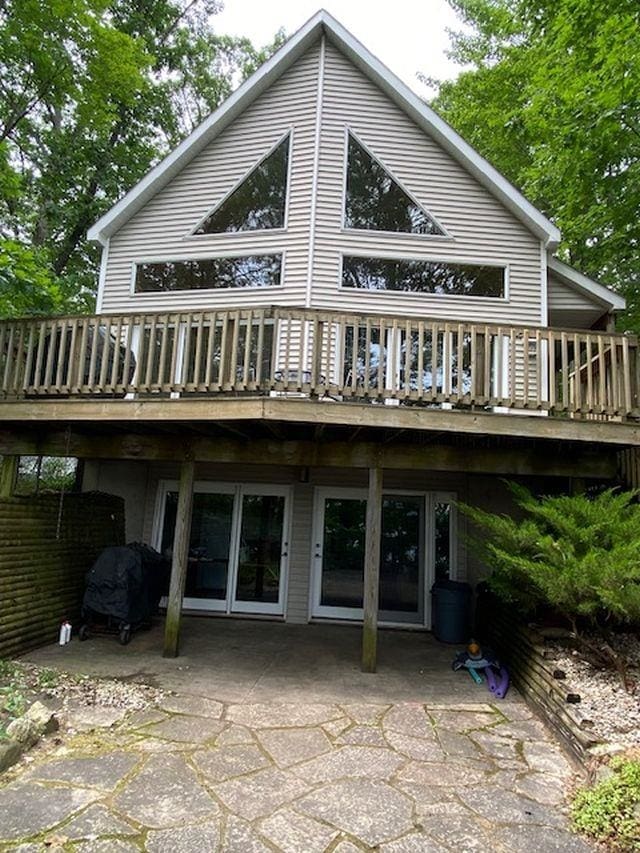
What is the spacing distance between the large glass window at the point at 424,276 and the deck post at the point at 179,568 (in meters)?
3.81

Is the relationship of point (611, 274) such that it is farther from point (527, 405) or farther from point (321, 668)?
point (321, 668)

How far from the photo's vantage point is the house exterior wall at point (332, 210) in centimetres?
779

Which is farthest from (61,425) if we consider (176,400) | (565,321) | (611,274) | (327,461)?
(611,274)

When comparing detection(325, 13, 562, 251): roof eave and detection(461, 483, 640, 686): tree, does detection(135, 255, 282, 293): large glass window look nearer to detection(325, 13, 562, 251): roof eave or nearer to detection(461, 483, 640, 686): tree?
detection(325, 13, 562, 251): roof eave

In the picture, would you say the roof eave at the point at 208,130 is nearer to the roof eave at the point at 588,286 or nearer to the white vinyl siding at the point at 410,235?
the white vinyl siding at the point at 410,235

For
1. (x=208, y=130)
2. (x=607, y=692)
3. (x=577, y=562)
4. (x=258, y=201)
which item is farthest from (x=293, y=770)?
(x=208, y=130)

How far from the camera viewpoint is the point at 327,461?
590 centimetres

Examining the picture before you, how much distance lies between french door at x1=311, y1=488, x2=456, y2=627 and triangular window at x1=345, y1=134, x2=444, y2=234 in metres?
3.94

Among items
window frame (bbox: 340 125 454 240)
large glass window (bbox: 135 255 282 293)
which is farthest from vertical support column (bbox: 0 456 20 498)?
window frame (bbox: 340 125 454 240)

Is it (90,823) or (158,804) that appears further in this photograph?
(158,804)

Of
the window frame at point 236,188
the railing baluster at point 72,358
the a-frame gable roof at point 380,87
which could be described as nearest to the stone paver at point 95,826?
the railing baluster at point 72,358

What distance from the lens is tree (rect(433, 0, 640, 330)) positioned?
736 cm

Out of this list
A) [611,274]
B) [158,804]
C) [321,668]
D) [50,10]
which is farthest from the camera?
[611,274]

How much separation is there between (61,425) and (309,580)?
4.04m
